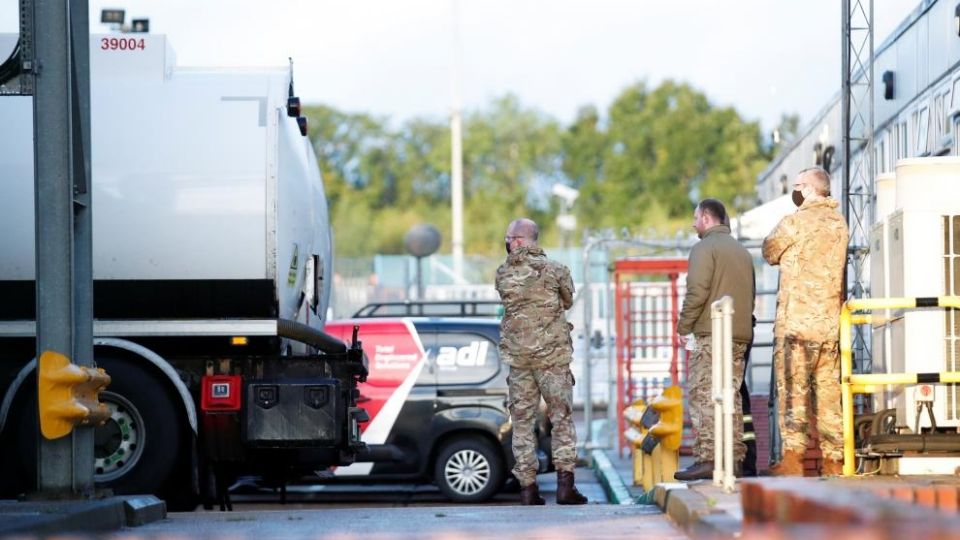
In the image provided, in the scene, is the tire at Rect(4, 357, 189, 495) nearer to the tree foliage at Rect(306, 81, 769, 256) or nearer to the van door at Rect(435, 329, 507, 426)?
the van door at Rect(435, 329, 507, 426)

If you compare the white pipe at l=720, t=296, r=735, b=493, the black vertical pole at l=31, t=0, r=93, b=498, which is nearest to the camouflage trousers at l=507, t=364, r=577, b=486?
the white pipe at l=720, t=296, r=735, b=493

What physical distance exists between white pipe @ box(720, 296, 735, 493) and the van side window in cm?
755

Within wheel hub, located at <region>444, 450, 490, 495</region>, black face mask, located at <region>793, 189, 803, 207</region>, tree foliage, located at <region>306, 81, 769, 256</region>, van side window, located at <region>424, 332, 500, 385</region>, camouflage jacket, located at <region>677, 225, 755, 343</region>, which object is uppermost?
tree foliage, located at <region>306, 81, 769, 256</region>

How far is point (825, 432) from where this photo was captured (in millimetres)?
11258

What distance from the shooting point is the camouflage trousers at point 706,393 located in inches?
464

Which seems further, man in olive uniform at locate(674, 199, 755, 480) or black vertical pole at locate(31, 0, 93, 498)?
man in olive uniform at locate(674, 199, 755, 480)

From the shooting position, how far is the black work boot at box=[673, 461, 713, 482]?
38.7ft

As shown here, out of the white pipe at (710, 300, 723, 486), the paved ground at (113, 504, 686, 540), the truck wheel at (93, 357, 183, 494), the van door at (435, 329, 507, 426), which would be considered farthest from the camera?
the van door at (435, 329, 507, 426)

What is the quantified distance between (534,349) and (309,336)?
1763 mm

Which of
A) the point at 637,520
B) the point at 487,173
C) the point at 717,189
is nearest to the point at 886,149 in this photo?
the point at 637,520

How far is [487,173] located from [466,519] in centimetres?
7831

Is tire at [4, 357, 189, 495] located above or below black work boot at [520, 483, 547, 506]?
above

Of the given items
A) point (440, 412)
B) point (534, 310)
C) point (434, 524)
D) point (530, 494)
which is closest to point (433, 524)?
point (434, 524)

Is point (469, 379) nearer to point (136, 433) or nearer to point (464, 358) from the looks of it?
point (464, 358)
